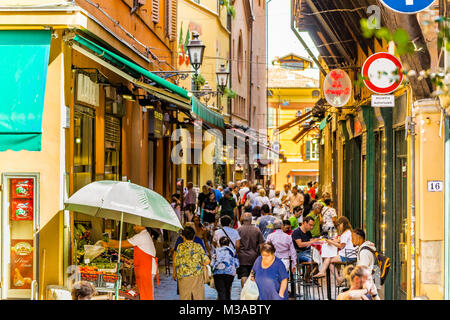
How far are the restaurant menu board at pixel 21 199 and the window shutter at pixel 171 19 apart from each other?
11.7 m

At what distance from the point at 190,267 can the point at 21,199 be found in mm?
2741

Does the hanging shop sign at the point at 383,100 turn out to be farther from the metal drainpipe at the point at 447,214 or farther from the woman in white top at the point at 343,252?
the woman in white top at the point at 343,252

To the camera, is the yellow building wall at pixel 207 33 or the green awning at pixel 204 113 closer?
the green awning at pixel 204 113

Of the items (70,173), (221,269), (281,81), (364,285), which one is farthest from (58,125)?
(281,81)

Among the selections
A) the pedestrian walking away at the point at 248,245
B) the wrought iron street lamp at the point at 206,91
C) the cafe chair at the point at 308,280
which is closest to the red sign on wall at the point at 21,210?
the pedestrian walking away at the point at 248,245

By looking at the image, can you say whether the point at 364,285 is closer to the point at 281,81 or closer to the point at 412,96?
the point at 412,96

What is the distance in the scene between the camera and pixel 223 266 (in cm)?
1085

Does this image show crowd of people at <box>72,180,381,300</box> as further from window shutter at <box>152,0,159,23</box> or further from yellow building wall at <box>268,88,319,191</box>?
yellow building wall at <box>268,88,319,191</box>

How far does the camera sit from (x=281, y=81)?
64812mm

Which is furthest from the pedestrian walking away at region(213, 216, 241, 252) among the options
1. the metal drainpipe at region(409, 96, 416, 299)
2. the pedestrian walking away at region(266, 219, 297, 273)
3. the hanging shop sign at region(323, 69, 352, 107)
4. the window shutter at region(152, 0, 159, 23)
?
the window shutter at region(152, 0, 159, 23)

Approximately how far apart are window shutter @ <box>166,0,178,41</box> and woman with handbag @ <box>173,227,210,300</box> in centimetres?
1229

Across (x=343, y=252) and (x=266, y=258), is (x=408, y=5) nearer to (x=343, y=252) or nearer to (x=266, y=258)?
(x=266, y=258)

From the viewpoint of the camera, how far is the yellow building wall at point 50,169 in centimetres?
1057
